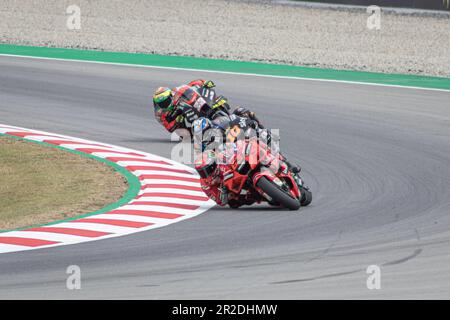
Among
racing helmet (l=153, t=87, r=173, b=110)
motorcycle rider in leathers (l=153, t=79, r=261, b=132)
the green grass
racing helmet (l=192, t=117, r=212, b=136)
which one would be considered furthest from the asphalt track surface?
the green grass

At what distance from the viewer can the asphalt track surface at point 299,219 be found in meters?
9.70

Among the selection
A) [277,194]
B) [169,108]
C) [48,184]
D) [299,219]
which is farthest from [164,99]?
[299,219]

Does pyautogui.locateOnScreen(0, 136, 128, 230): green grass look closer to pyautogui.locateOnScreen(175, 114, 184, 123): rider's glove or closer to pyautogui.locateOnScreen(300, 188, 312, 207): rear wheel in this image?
pyautogui.locateOnScreen(175, 114, 184, 123): rider's glove

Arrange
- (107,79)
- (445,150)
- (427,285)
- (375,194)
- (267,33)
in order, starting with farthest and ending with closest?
(267,33) < (107,79) < (445,150) < (375,194) < (427,285)

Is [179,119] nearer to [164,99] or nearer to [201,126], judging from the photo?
[164,99]

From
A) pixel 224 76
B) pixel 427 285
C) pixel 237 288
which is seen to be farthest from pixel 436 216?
pixel 224 76

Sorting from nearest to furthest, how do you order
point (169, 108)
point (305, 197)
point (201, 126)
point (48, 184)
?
point (305, 197), point (201, 126), point (48, 184), point (169, 108)

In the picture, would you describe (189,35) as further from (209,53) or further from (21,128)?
(21,128)

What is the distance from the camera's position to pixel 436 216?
1234cm

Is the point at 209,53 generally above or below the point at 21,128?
above

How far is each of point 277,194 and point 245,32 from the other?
1736 centimetres

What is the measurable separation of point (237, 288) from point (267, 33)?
20.3 meters

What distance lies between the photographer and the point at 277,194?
12570 millimetres

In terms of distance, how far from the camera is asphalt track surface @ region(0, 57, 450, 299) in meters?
9.70
